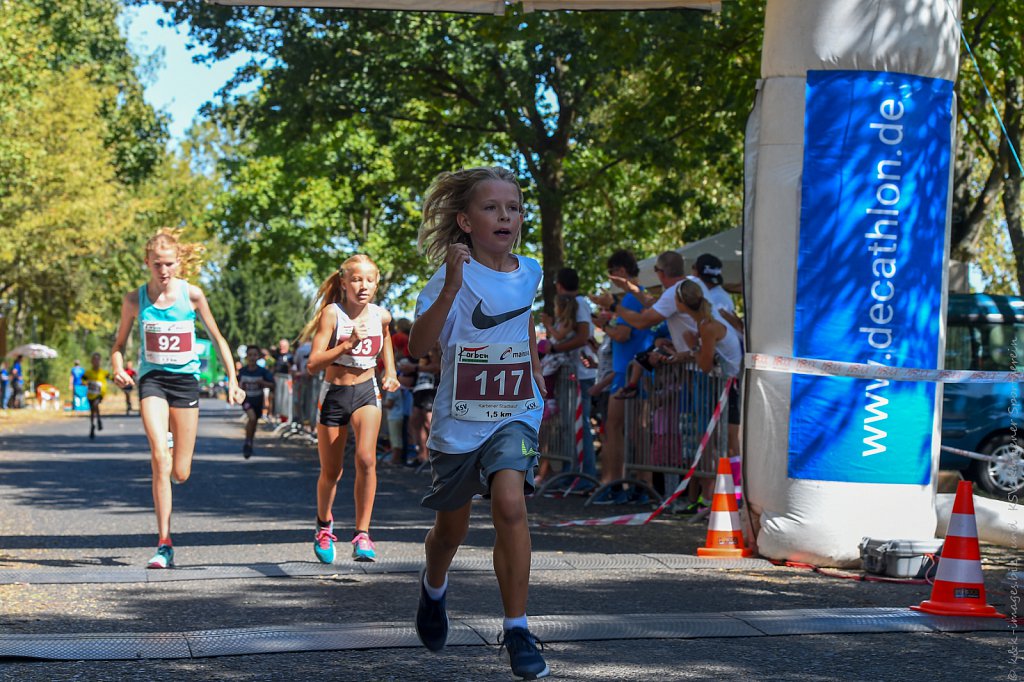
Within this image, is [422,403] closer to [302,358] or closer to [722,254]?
[722,254]

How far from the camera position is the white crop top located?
8.87 m

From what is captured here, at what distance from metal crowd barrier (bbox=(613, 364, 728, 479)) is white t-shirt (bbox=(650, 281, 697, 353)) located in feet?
0.72

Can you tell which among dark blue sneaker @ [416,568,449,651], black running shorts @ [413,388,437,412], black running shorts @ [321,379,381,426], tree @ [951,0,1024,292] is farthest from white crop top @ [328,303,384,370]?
tree @ [951,0,1024,292]

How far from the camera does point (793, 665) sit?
564 cm

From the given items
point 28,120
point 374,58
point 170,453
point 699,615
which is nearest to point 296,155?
point 28,120

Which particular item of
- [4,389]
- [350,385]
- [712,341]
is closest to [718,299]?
[712,341]

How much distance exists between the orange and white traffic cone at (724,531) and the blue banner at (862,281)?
679 mm

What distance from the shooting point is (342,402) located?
8.80m

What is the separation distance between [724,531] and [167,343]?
3.78 m

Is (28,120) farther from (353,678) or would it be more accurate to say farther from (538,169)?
(353,678)

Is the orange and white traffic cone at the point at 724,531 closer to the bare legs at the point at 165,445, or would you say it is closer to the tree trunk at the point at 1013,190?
the bare legs at the point at 165,445

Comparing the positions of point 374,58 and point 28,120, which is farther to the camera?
point 28,120

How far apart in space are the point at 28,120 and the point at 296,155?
781 centimetres

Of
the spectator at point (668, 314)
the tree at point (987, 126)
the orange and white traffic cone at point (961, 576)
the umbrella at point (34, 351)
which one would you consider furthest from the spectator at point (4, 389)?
the orange and white traffic cone at point (961, 576)
